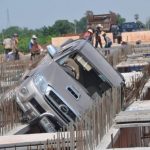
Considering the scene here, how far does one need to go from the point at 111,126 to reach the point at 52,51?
356cm

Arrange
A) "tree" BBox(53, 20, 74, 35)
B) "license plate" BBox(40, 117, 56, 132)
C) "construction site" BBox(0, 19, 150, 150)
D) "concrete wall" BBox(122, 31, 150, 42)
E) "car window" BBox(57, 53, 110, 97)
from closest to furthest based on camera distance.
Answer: "construction site" BBox(0, 19, 150, 150) < "license plate" BBox(40, 117, 56, 132) < "car window" BBox(57, 53, 110, 97) < "concrete wall" BBox(122, 31, 150, 42) < "tree" BBox(53, 20, 74, 35)

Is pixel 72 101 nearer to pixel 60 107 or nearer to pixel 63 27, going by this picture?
pixel 60 107

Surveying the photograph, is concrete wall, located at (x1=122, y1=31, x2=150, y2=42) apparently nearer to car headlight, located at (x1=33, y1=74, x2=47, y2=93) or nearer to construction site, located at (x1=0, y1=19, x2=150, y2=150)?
construction site, located at (x1=0, y1=19, x2=150, y2=150)

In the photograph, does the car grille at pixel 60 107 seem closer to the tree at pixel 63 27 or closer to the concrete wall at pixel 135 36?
the concrete wall at pixel 135 36

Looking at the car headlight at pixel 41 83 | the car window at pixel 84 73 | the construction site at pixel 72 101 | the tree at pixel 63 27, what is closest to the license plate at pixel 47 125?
the construction site at pixel 72 101

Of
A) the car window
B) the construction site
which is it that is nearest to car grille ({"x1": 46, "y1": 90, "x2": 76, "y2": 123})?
the construction site

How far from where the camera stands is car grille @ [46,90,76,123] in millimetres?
11070

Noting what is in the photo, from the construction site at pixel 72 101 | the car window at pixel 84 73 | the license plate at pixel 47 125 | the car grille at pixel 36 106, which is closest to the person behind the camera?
the construction site at pixel 72 101

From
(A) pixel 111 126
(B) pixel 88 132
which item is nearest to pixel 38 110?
(A) pixel 111 126

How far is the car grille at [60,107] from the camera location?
11.1 m

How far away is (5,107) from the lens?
1119 cm

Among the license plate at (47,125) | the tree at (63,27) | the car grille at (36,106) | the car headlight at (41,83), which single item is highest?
the car headlight at (41,83)

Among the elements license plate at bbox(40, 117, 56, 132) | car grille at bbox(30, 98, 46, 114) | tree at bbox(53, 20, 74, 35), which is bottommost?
tree at bbox(53, 20, 74, 35)

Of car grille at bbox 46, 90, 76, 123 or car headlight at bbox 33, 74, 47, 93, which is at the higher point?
car headlight at bbox 33, 74, 47, 93
